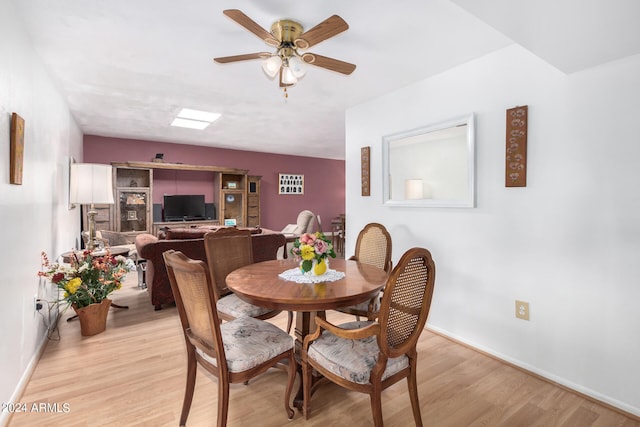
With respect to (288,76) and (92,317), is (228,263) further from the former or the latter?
(288,76)

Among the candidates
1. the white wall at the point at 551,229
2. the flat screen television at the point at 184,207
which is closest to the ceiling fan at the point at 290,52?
the white wall at the point at 551,229

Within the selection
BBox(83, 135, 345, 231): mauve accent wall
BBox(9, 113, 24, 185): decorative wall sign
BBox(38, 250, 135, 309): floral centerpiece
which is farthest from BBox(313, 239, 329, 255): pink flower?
BBox(83, 135, 345, 231): mauve accent wall

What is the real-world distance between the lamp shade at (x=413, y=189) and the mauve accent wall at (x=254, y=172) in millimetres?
4767

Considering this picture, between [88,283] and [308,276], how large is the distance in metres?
2.10

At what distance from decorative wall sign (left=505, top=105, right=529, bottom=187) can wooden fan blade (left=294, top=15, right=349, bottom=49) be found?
1367 millimetres

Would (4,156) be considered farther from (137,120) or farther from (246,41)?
(137,120)

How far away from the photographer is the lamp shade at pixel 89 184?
9.89ft

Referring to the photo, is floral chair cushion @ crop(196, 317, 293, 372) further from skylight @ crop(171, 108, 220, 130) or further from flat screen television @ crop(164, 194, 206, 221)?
flat screen television @ crop(164, 194, 206, 221)

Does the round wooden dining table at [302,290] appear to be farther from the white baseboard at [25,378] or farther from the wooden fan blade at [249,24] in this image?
the wooden fan blade at [249,24]

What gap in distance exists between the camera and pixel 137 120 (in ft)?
14.8

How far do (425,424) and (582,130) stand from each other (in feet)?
6.40

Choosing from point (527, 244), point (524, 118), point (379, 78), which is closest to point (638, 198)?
point (527, 244)

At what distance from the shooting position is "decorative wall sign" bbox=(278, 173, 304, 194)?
25.2 ft

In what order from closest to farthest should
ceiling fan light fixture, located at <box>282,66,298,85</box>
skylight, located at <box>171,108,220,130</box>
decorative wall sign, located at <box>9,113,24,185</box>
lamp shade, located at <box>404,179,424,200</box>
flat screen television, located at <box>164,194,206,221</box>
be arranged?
1. decorative wall sign, located at <box>9,113,24,185</box>
2. ceiling fan light fixture, located at <box>282,66,298,85</box>
3. lamp shade, located at <box>404,179,424,200</box>
4. skylight, located at <box>171,108,220,130</box>
5. flat screen television, located at <box>164,194,206,221</box>
